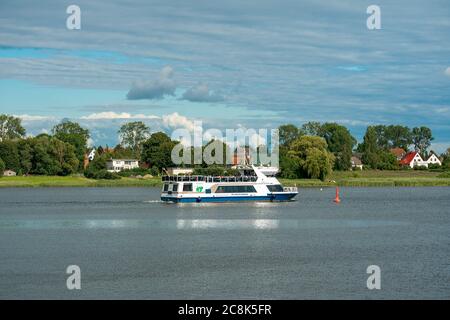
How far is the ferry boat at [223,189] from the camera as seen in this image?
8362 cm

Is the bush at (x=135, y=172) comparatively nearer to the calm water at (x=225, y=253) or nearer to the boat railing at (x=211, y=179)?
the boat railing at (x=211, y=179)

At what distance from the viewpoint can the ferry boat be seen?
274 feet

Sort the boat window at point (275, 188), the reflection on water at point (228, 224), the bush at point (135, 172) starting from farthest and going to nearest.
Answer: the bush at point (135, 172) < the boat window at point (275, 188) < the reflection on water at point (228, 224)

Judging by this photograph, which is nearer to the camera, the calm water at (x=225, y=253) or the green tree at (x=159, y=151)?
the calm water at (x=225, y=253)

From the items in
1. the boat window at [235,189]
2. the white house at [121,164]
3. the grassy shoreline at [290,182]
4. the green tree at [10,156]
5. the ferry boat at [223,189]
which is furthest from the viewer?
the white house at [121,164]

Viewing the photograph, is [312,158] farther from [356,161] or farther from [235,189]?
[356,161]

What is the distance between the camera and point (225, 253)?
43.9 meters

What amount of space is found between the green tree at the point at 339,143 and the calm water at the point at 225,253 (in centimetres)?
9059

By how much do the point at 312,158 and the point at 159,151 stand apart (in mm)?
37354

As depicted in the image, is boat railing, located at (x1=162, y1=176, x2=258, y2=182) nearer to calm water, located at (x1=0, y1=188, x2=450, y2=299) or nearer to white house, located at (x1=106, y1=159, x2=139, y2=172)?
calm water, located at (x1=0, y1=188, x2=450, y2=299)

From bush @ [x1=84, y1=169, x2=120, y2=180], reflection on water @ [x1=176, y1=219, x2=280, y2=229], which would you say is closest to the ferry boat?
reflection on water @ [x1=176, y1=219, x2=280, y2=229]

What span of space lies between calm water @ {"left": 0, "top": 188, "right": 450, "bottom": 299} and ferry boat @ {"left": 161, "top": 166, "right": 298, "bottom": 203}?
731cm

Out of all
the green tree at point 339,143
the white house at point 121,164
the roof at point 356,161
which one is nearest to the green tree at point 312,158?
the green tree at point 339,143
